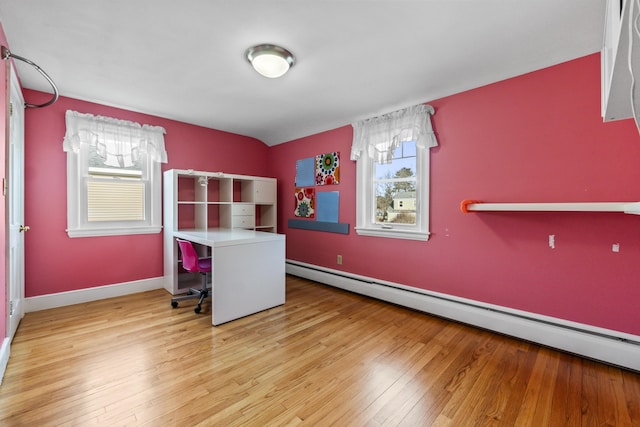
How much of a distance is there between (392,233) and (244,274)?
170cm

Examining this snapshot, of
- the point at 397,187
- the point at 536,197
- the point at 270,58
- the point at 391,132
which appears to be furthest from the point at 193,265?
the point at 536,197

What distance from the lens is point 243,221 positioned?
4.18 m

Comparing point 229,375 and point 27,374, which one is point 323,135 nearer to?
point 229,375

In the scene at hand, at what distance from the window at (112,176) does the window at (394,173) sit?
8.52 ft

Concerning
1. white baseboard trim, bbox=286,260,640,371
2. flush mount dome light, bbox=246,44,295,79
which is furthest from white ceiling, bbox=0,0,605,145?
white baseboard trim, bbox=286,260,640,371

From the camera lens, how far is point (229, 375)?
→ 1.87m

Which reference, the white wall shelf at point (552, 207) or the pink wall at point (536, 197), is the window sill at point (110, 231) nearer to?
the pink wall at point (536, 197)

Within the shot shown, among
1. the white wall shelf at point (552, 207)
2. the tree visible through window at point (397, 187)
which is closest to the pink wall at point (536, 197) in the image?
the white wall shelf at point (552, 207)

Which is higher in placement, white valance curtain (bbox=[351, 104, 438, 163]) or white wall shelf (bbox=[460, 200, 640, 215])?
white valance curtain (bbox=[351, 104, 438, 163])

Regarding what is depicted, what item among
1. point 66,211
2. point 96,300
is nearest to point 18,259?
point 66,211

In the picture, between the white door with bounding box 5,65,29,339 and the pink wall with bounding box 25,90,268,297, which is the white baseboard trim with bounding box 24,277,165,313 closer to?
the pink wall with bounding box 25,90,268,297

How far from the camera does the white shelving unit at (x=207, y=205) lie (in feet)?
11.4

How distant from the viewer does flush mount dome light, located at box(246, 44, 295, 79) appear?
2.06 meters

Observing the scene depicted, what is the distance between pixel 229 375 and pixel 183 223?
2.57 meters
